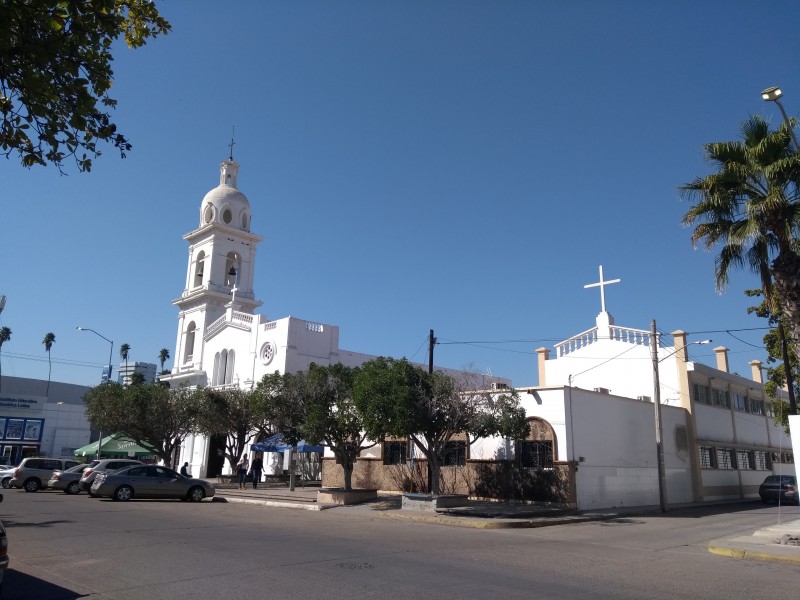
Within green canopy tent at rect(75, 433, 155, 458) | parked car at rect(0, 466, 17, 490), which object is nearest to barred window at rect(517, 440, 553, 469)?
parked car at rect(0, 466, 17, 490)

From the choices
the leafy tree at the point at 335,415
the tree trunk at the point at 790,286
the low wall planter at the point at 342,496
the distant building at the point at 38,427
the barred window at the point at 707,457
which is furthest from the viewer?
the distant building at the point at 38,427

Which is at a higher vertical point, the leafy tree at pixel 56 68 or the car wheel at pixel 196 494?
the leafy tree at pixel 56 68

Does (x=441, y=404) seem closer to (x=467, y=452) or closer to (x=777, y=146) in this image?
(x=467, y=452)

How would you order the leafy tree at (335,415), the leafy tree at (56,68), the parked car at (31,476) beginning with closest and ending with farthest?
1. the leafy tree at (56,68)
2. the leafy tree at (335,415)
3. the parked car at (31,476)

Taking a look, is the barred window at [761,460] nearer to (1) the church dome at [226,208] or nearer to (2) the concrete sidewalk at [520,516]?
(2) the concrete sidewalk at [520,516]

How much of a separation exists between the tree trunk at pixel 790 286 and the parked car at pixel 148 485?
20.9 metres

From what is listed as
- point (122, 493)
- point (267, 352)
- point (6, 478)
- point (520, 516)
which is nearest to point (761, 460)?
point (520, 516)

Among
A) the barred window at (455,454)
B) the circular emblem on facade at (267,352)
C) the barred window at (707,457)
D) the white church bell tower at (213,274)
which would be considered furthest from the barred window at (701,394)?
the white church bell tower at (213,274)

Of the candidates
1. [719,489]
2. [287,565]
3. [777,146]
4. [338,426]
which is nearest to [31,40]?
[287,565]

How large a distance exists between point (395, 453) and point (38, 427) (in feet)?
151

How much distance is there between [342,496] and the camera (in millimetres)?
24578

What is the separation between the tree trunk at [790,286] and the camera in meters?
15.3

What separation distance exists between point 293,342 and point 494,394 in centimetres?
Result: 2122

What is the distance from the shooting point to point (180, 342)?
52844 mm
